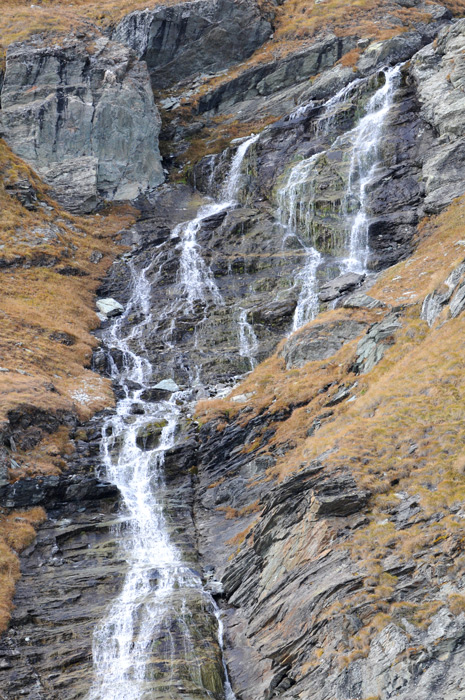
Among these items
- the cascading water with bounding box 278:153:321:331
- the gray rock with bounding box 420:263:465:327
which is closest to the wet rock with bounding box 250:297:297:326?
the cascading water with bounding box 278:153:321:331

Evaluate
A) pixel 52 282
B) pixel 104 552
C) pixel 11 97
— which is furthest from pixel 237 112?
pixel 104 552

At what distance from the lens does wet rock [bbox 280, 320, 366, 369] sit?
91.0ft

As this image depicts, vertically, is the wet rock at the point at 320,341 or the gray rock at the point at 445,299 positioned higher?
the wet rock at the point at 320,341

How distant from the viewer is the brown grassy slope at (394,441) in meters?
11.9

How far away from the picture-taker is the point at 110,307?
137 feet

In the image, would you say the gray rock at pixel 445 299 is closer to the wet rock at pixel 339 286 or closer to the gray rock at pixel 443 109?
the wet rock at pixel 339 286

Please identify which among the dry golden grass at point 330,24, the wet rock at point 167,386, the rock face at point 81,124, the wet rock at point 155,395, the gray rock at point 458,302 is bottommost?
the gray rock at point 458,302

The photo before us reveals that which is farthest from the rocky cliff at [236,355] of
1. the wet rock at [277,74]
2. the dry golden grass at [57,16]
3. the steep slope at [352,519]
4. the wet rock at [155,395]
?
the dry golden grass at [57,16]

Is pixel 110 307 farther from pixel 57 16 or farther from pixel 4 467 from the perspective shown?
pixel 57 16

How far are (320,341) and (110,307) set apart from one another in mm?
19218

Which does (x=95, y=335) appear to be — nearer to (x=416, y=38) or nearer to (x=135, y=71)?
(x=135, y=71)

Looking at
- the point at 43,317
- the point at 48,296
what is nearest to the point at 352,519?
the point at 43,317

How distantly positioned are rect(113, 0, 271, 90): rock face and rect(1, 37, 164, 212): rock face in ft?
24.5

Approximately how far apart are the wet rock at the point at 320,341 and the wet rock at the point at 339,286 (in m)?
5.60
